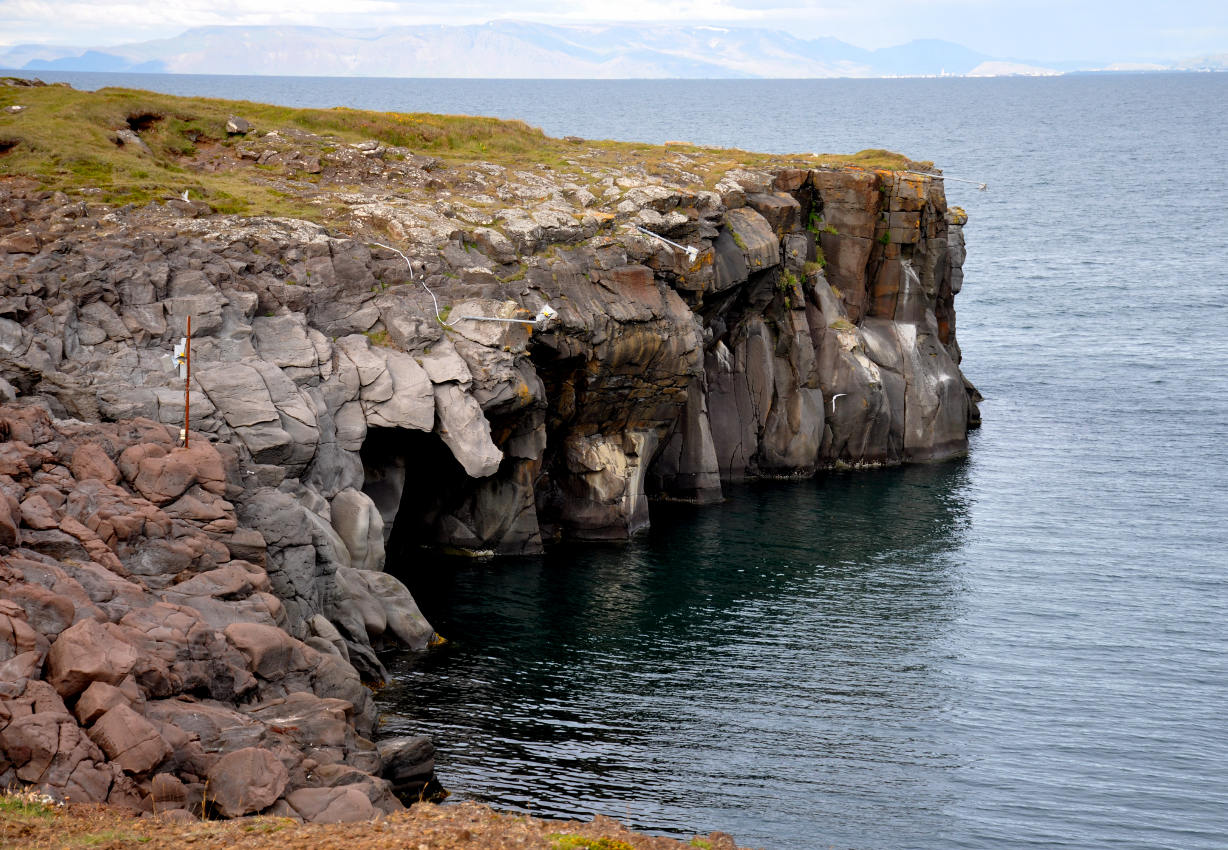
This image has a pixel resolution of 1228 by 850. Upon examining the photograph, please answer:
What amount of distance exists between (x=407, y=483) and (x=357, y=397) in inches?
296

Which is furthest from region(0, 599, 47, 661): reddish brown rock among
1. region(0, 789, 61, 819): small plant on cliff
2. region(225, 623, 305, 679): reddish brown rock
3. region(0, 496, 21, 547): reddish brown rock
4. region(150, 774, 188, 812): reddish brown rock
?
region(225, 623, 305, 679): reddish brown rock

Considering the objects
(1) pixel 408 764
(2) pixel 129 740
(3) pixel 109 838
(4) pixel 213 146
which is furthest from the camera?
(4) pixel 213 146

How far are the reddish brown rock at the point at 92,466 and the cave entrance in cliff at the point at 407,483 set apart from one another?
44.7 feet

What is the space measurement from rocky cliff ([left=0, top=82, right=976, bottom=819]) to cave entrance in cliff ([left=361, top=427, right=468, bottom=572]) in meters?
0.13

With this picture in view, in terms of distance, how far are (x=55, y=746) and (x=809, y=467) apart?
53684 millimetres

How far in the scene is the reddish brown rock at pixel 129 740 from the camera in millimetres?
24000

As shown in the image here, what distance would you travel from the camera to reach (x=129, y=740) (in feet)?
79.4

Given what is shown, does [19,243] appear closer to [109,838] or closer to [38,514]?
[38,514]

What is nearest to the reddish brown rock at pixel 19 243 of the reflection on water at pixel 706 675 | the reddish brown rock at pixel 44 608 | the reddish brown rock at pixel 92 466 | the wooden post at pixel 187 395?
the wooden post at pixel 187 395

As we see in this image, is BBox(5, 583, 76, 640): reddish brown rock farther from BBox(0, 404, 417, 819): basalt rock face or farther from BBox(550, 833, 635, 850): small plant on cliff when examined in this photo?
BBox(550, 833, 635, 850): small plant on cliff

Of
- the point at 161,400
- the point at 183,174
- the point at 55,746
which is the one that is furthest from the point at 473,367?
the point at 55,746

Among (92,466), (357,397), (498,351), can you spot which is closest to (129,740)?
(92,466)

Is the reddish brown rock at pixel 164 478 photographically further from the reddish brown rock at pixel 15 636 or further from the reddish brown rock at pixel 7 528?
the reddish brown rock at pixel 15 636

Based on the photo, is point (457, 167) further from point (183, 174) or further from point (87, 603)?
point (87, 603)
